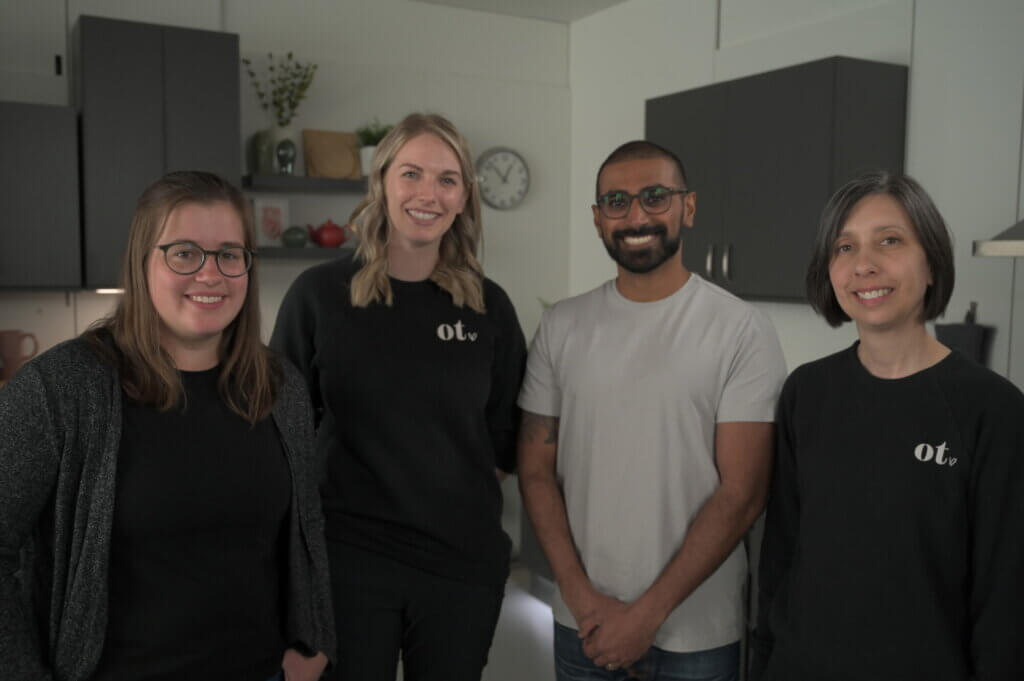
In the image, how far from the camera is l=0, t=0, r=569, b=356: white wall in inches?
161

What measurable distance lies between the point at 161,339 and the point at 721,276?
2.70m

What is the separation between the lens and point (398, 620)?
1.88 m

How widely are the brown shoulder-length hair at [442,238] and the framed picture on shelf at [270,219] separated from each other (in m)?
2.58

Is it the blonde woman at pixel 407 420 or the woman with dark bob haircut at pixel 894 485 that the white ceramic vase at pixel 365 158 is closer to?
the blonde woman at pixel 407 420

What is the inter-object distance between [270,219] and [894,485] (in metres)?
3.66

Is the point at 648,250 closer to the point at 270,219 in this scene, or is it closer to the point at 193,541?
the point at 193,541

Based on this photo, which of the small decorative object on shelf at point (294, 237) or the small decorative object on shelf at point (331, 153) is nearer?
the small decorative object on shelf at point (294, 237)

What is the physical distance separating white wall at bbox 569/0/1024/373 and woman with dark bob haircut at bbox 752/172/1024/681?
190cm

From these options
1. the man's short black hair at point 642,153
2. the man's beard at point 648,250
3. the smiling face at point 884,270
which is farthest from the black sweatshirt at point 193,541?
the smiling face at point 884,270

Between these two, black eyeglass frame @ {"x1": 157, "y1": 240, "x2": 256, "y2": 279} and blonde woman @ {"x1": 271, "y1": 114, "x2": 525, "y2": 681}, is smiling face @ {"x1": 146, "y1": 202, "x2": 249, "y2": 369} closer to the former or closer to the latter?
black eyeglass frame @ {"x1": 157, "y1": 240, "x2": 256, "y2": 279}

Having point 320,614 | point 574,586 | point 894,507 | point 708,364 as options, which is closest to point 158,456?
point 320,614

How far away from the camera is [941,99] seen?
11.0 ft

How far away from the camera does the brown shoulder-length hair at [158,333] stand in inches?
58.1

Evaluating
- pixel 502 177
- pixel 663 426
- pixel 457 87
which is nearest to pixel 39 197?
pixel 457 87
